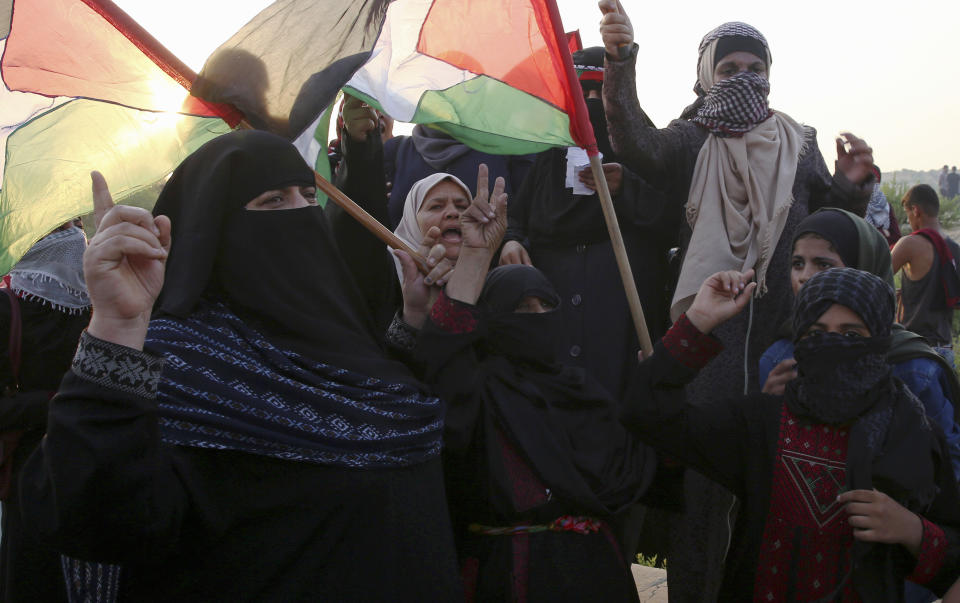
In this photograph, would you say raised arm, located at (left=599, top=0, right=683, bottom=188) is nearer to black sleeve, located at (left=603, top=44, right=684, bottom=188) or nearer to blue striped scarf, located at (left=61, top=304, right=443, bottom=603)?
black sleeve, located at (left=603, top=44, right=684, bottom=188)

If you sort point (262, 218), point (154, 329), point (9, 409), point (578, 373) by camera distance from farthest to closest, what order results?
1. point (9, 409)
2. point (578, 373)
3. point (262, 218)
4. point (154, 329)

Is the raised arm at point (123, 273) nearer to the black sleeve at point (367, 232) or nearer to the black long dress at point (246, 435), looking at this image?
the black long dress at point (246, 435)

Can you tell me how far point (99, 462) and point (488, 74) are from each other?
197 centimetres

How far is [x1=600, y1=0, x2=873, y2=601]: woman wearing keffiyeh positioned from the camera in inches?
122

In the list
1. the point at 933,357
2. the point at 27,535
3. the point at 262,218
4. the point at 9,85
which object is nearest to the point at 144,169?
the point at 9,85

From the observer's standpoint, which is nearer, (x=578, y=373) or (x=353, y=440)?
(x=353, y=440)

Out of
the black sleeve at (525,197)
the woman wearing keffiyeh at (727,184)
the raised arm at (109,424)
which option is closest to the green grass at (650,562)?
the woman wearing keffiyeh at (727,184)

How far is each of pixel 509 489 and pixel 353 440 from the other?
25.3 inches

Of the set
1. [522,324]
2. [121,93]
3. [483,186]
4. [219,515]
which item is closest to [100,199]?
[219,515]

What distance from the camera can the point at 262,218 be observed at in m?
2.04

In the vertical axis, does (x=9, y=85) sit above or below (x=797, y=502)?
above

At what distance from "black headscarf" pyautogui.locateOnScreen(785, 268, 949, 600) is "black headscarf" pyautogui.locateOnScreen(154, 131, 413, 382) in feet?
3.73

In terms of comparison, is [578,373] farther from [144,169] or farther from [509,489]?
[144,169]

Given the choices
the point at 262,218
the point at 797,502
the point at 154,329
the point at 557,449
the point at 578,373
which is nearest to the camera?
the point at 154,329
